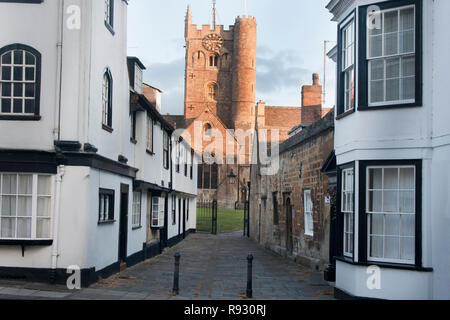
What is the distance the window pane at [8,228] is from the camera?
12.3 m

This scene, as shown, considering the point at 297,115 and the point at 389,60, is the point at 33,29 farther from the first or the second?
the point at 297,115

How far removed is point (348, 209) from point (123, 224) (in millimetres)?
7768

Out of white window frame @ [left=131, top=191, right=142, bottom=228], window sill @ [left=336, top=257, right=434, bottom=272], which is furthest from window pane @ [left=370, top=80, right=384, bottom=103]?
Answer: white window frame @ [left=131, top=191, right=142, bottom=228]

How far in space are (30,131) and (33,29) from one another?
2431 mm

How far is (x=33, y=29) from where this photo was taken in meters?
12.6

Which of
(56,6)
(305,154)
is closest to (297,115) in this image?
(305,154)

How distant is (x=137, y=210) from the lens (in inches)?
754

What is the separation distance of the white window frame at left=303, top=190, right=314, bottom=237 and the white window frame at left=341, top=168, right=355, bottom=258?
18.9 feet

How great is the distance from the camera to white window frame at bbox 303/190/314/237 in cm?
1819

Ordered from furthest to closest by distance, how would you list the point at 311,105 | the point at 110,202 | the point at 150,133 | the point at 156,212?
the point at 311,105 < the point at 156,212 < the point at 150,133 < the point at 110,202

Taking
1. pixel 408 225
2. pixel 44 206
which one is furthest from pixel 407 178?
pixel 44 206

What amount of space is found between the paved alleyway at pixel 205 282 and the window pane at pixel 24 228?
3.82ft

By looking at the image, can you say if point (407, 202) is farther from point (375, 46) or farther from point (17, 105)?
point (17, 105)
